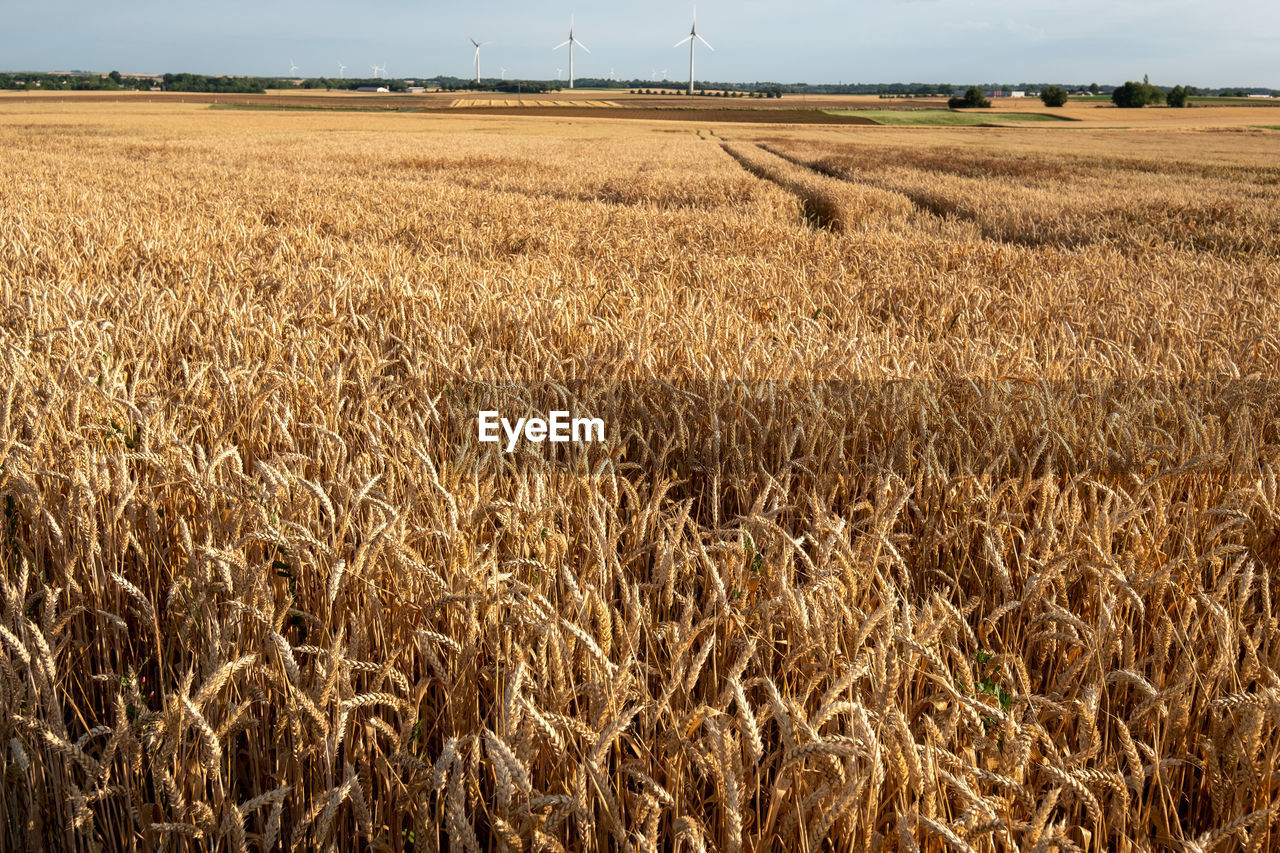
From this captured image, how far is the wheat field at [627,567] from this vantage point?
1.26m

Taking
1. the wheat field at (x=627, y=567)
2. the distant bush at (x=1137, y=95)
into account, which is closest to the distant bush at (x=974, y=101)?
the distant bush at (x=1137, y=95)

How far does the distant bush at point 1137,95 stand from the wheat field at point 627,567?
4112 inches

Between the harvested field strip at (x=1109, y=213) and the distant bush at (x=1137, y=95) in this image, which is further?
the distant bush at (x=1137, y=95)

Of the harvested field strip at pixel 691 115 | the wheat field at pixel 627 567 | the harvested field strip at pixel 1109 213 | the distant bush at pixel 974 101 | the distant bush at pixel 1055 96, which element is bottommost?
the wheat field at pixel 627 567

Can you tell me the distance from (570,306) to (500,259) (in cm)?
258

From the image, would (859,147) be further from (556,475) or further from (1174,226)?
(556,475)

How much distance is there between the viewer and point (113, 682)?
1651 mm

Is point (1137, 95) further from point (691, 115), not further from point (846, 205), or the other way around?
point (846, 205)

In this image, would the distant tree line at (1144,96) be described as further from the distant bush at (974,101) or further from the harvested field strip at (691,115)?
the harvested field strip at (691,115)

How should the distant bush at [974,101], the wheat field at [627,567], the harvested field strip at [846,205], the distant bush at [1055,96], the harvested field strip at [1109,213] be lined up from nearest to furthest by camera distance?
the wheat field at [627,567], the harvested field strip at [1109,213], the harvested field strip at [846,205], the distant bush at [974,101], the distant bush at [1055,96]

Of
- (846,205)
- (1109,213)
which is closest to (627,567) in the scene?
(846,205)

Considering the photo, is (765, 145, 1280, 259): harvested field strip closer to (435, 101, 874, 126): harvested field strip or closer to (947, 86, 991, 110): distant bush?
(435, 101, 874, 126): harvested field strip

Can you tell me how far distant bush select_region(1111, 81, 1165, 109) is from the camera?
91438 millimetres

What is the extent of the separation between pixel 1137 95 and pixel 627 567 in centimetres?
10999
